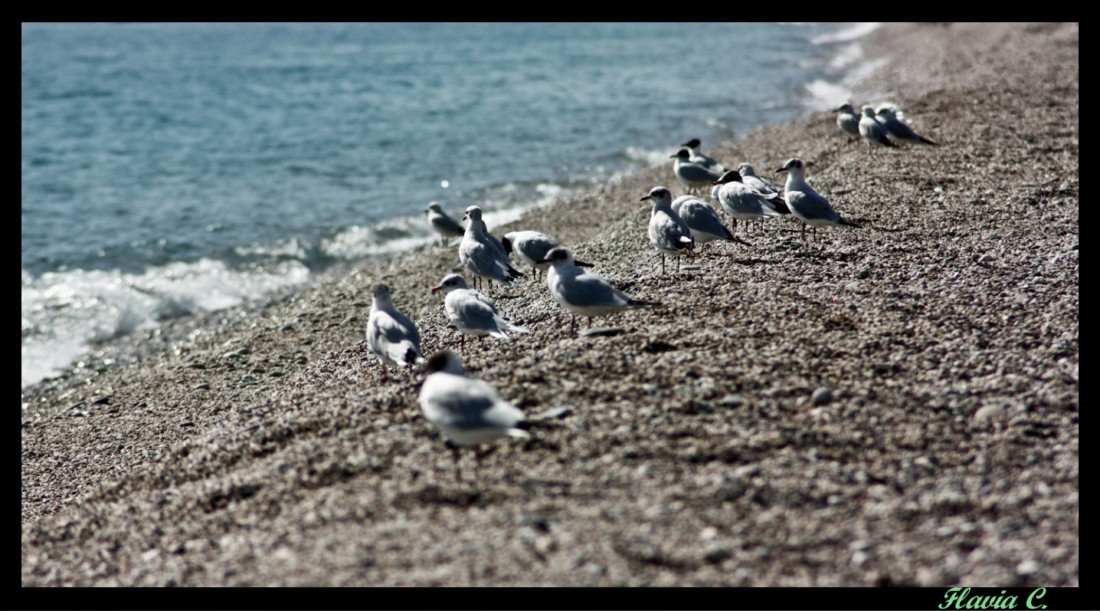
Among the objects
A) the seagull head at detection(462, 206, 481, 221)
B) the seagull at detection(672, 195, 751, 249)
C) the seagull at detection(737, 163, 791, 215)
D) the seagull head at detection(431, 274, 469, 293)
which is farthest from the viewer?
the seagull head at detection(462, 206, 481, 221)

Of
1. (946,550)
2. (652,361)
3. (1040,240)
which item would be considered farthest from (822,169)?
(946,550)

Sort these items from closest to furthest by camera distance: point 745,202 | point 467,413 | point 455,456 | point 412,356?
point 467,413 → point 455,456 → point 412,356 → point 745,202

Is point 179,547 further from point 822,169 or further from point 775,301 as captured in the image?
point 822,169

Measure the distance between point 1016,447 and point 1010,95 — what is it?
13.1 m

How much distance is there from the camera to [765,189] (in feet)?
33.3

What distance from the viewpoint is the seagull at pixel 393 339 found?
21.4 ft

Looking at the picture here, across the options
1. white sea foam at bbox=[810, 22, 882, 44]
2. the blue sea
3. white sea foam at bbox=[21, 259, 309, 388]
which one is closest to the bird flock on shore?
white sea foam at bbox=[21, 259, 309, 388]

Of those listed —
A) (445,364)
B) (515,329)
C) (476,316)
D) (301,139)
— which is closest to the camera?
(445,364)

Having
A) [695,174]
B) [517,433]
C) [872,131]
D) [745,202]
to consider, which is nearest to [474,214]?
[745,202]

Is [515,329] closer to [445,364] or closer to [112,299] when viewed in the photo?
[445,364]

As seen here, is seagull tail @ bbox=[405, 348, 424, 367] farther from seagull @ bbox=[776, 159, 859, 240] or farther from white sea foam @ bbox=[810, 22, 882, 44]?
white sea foam @ bbox=[810, 22, 882, 44]

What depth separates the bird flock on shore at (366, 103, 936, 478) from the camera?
5.17m

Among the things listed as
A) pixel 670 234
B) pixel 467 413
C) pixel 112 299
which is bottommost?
pixel 467 413

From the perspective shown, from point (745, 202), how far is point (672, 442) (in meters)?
4.79
